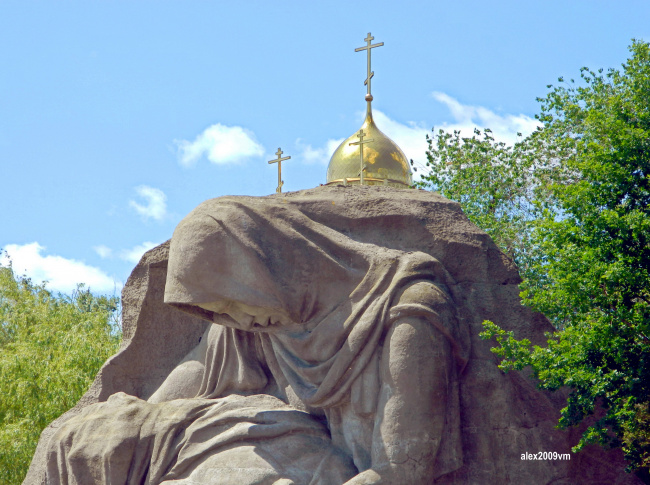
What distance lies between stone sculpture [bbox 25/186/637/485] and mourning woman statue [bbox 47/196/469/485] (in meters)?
0.01

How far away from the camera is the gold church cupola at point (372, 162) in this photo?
64.3ft

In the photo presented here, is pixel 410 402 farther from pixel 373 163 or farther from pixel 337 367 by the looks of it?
pixel 373 163

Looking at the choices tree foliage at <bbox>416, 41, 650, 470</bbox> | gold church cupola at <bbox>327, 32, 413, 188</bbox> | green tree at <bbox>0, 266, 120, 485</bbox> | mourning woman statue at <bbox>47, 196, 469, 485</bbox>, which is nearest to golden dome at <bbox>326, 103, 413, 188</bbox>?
gold church cupola at <bbox>327, 32, 413, 188</bbox>

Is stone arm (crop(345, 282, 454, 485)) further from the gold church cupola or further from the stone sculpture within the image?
the gold church cupola

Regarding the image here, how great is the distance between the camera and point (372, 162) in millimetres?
19797

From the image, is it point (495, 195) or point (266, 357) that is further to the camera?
point (495, 195)

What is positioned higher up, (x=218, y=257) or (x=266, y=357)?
(x=218, y=257)

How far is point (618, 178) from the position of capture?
695 centimetres

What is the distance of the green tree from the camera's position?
1386cm

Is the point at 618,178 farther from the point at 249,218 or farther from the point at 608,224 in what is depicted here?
the point at 249,218

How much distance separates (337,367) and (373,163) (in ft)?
44.9

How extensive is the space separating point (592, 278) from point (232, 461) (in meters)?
2.89

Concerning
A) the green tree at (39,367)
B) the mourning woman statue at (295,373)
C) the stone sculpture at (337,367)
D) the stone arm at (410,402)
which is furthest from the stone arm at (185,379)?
the green tree at (39,367)

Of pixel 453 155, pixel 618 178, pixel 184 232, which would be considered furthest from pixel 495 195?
pixel 184 232
